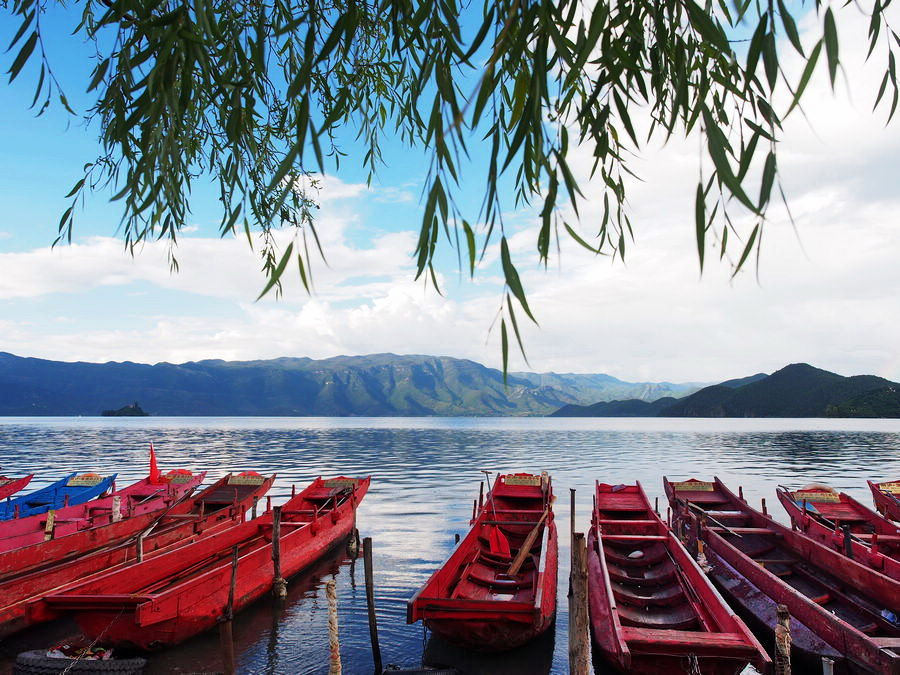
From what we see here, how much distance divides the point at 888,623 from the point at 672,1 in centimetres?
1117

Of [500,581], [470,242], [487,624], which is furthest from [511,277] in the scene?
[500,581]

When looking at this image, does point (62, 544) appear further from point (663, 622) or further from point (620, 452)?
point (620, 452)

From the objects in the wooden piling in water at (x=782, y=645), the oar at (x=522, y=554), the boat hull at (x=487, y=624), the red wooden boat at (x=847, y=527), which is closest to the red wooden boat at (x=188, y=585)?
the boat hull at (x=487, y=624)

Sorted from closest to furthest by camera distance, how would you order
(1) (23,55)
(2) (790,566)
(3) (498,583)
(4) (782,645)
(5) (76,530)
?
1. (1) (23,55)
2. (4) (782,645)
3. (3) (498,583)
4. (2) (790,566)
5. (5) (76,530)

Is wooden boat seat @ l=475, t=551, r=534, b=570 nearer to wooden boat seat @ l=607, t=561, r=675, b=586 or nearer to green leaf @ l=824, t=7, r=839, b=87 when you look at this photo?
wooden boat seat @ l=607, t=561, r=675, b=586

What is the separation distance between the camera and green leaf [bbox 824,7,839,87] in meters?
2.35

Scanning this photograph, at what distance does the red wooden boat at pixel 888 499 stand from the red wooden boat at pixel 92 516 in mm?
24621

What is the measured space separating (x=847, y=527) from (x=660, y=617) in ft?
20.5

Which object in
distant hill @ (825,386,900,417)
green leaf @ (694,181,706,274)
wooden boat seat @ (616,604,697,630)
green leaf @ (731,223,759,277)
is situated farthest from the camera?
distant hill @ (825,386,900,417)

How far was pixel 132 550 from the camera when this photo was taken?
14844mm

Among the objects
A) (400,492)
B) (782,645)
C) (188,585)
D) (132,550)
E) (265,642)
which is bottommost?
(400,492)

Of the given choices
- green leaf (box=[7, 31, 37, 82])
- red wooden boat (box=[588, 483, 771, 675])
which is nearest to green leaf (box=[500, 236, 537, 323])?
green leaf (box=[7, 31, 37, 82])

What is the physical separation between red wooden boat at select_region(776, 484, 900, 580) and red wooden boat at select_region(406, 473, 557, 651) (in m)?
6.64

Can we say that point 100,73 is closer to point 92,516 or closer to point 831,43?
point 831,43
